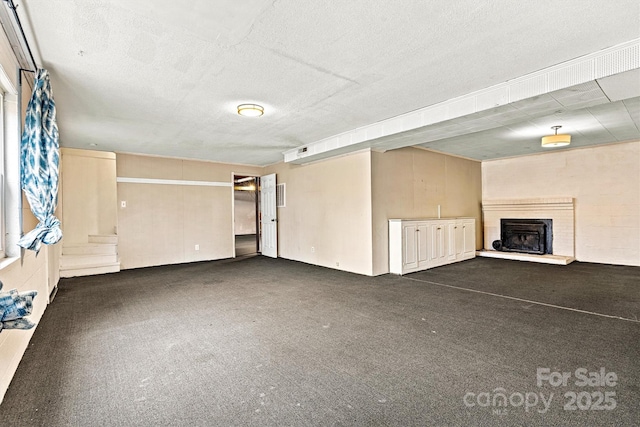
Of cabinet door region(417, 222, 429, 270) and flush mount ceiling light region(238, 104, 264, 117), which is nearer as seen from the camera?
flush mount ceiling light region(238, 104, 264, 117)

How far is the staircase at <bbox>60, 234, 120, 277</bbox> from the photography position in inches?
214

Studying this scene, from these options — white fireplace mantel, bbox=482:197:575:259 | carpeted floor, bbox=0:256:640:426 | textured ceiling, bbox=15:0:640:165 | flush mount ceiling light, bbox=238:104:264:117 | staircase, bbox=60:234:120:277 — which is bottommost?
carpeted floor, bbox=0:256:640:426

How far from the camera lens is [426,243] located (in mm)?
5781

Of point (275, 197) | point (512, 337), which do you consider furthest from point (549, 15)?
point (275, 197)

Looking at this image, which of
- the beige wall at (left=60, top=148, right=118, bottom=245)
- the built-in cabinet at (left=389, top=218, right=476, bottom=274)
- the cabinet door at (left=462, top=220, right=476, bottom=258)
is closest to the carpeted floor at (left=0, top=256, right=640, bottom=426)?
the built-in cabinet at (left=389, top=218, right=476, bottom=274)

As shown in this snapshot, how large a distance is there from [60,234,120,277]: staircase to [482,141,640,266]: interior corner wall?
9120mm

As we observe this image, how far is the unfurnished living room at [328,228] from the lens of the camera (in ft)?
6.14

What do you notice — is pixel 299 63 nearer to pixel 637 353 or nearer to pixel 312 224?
pixel 637 353

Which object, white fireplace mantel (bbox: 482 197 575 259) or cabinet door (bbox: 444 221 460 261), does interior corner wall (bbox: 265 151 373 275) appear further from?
white fireplace mantel (bbox: 482 197 575 259)

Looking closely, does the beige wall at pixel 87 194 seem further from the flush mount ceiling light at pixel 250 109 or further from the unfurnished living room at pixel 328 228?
the flush mount ceiling light at pixel 250 109

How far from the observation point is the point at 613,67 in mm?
2404

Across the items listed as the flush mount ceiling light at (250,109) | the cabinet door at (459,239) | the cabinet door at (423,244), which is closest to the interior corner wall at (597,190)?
the cabinet door at (459,239)

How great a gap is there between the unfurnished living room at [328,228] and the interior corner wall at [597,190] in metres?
0.06

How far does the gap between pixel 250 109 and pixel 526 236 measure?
22.9ft
